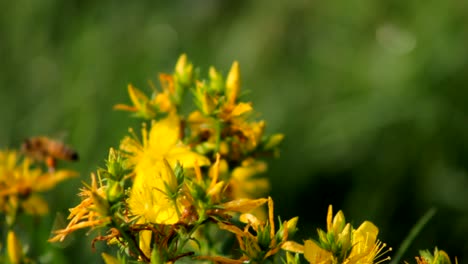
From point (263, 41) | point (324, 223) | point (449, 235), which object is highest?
point (263, 41)

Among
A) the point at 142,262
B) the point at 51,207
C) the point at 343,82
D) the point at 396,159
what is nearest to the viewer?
the point at 142,262

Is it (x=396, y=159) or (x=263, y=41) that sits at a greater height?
(x=263, y=41)

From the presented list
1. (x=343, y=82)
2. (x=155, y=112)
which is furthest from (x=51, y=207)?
(x=343, y=82)

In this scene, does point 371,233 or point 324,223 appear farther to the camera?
point 324,223

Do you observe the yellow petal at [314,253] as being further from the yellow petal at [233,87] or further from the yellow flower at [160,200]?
the yellow petal at [233,87]

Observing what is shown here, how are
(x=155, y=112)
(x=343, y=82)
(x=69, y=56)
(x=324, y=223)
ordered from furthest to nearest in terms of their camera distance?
1. (x=69, y=56)
2. (x=343, y=82)
3. (x=324, y=223)
4. (x=155, y=112)

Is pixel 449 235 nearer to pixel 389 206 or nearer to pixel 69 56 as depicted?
pixel 389 206

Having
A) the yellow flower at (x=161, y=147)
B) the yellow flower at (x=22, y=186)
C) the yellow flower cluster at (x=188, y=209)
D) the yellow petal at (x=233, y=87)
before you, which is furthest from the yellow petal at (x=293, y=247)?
the yellow flower at (x=22, y=186)
